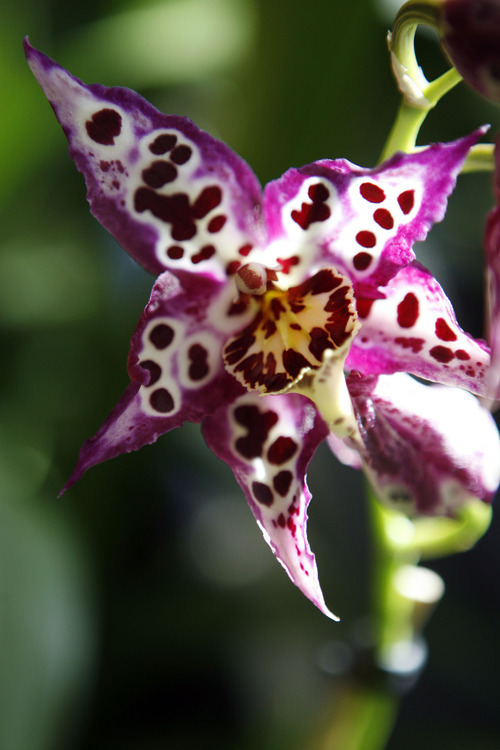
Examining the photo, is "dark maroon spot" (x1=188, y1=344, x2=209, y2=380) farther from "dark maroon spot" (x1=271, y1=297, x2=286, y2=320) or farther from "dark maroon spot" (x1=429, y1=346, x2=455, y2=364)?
"dark maroon spot" (x1=429, y1=346, x2=455, y2=364)

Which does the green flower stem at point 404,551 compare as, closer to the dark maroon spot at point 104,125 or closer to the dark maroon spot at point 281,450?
the dark maroon spot at point 281,450

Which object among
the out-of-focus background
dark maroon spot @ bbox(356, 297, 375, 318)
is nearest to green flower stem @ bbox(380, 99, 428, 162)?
dark maroon spot @ bbox(356, 297, 375, 318)

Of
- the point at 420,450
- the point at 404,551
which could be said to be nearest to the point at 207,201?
the point at 420,450

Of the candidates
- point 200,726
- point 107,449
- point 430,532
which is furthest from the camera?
point 200,726

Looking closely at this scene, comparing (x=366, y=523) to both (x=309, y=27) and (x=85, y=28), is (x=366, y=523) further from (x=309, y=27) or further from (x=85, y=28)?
(x=85, y=28)

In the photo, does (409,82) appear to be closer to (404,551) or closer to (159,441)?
(404,551)

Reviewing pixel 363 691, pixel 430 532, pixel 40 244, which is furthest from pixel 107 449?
pixel 40 244
